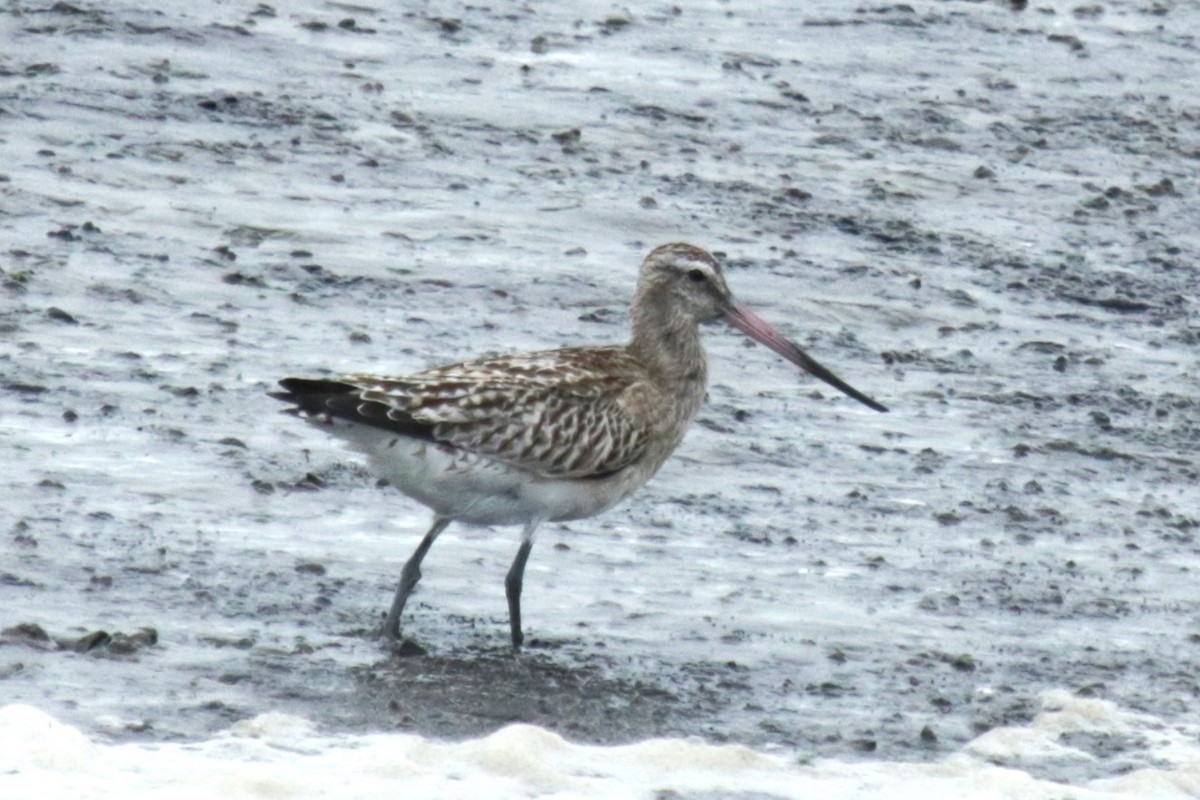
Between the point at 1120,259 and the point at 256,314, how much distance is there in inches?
206

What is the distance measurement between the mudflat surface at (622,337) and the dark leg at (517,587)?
13 centimetres

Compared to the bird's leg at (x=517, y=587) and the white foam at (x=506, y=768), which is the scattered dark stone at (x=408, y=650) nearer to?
the bird's leg at (x=517, y=587)

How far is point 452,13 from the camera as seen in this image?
17922 mm

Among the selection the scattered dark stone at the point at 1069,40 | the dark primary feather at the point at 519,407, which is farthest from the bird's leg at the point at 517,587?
the scattered dark stone at the point at 1069,40

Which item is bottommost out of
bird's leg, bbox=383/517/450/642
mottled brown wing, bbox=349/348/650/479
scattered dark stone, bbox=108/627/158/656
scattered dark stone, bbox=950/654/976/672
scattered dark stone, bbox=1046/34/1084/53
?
scattered dark stone, bbox=950/654/976/672

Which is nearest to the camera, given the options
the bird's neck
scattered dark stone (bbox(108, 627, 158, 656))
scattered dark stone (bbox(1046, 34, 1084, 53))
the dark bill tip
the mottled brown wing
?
scattered dark stone (bbox(108, 627, 158, 656))

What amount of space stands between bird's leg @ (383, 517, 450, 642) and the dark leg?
0.31 metres

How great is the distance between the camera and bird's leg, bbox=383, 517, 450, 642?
9445 mm

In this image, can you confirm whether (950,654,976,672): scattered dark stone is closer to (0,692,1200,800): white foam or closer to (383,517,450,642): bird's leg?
(0,692,1200,800): white foam

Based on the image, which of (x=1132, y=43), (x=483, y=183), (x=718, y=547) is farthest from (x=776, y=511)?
(x=1132, y=43)

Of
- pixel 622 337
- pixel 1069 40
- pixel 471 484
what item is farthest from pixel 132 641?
pixel 1069 40

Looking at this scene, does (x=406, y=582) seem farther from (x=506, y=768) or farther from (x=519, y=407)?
(x=506, y=768)

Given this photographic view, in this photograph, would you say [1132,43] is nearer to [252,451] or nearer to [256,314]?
[256,314]

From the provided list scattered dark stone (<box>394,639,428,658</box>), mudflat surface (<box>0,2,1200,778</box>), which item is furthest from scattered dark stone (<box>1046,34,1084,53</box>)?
scattered dark stone (<box>394,639,428,658</box>)
